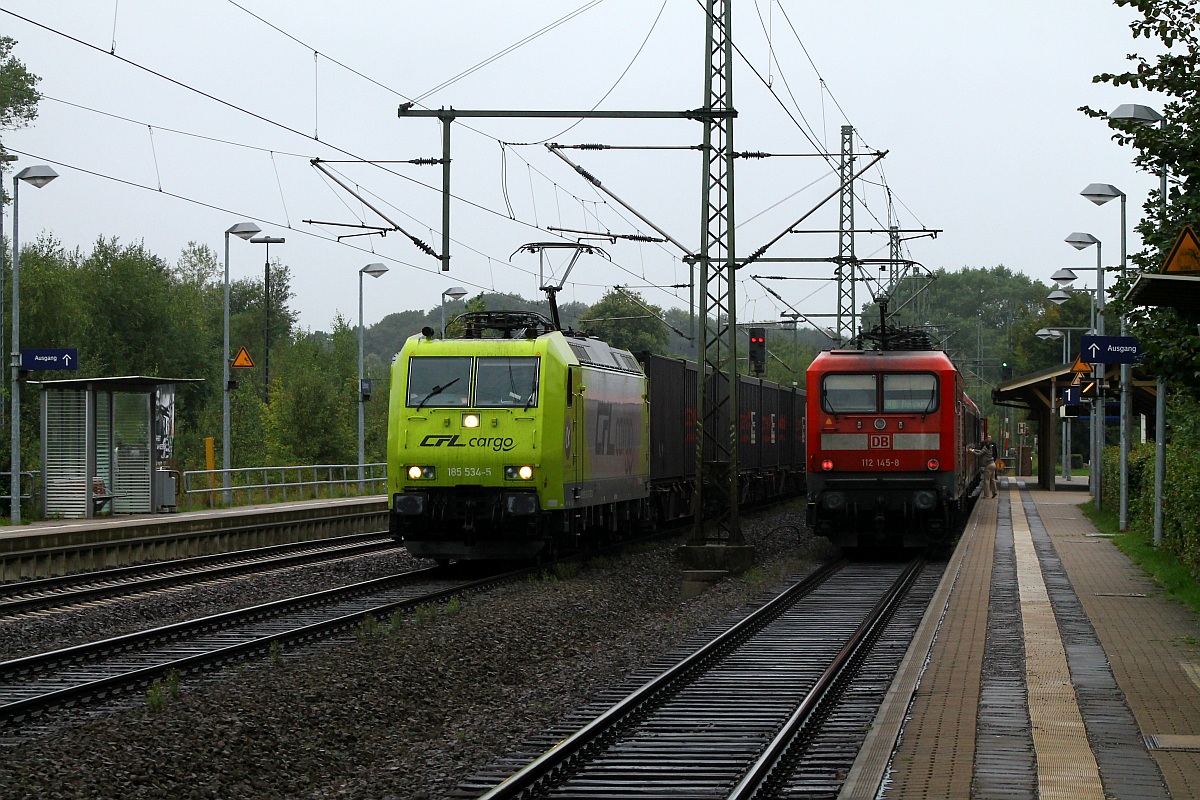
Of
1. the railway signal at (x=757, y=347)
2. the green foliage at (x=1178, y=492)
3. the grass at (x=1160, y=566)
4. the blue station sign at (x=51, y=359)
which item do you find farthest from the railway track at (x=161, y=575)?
the green foliage at (x=1178, y=492)

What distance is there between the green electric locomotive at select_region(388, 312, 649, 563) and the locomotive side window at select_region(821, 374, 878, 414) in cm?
448

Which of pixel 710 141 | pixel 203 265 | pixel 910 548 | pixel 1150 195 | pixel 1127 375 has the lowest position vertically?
pixel 910 548

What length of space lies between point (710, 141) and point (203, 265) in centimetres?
8645

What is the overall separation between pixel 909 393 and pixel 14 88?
3770 cm

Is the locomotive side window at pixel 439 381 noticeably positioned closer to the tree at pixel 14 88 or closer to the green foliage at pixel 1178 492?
the green foliage at pixel 1178 492

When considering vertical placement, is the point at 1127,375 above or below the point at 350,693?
above

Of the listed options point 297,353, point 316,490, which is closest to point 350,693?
point 316,490

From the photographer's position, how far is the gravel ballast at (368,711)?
28.1 ft

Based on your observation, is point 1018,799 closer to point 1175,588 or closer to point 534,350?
point 1175,588

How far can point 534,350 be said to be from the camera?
63.7 feet

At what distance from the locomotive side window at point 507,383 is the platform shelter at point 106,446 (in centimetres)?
907

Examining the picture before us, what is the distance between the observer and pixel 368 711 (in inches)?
421

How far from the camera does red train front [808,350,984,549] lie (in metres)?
22.5

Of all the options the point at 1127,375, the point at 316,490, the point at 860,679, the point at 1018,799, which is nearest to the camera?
the point at 1018,799
